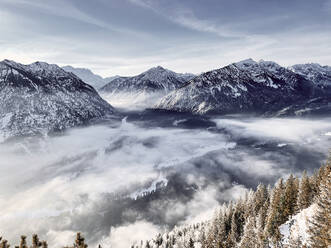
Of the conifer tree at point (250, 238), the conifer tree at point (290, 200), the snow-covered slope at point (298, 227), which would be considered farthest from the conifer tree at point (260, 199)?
the snow-covered slope at point (298, 227)

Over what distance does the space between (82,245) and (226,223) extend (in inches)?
3477

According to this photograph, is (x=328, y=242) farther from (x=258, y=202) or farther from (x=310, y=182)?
(x=258, y=202)

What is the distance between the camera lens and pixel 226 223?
94.3 metres

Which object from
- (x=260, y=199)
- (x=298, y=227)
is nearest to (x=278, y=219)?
(x=298, y=227)

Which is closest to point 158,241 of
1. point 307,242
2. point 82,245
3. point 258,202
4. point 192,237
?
point 192,237

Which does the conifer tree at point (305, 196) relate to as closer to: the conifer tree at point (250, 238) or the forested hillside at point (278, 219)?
the forested hillside at point (278, 219)

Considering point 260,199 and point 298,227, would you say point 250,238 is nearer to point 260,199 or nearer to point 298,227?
point 298,227

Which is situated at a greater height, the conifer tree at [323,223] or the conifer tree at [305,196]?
the conifer tree at [323,223]

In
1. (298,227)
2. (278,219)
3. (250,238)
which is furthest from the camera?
(250,238)

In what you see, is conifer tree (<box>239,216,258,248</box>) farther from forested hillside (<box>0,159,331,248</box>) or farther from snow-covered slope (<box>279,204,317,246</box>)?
snow-covered slope (<box>279,204,317,246</box>)

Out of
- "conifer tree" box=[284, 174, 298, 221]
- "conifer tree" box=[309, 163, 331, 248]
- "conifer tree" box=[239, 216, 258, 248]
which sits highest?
"conifer tree" box=[309, 163, 331, 248]

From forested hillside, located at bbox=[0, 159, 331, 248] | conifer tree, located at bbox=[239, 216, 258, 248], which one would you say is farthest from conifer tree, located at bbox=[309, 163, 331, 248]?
conifer tree, located at bbox=[239, 216, 258, 248]

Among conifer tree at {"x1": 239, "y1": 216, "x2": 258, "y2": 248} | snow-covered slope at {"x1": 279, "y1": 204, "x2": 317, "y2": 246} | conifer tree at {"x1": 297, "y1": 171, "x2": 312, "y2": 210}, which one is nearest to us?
snow-covered slope at {"x1": 279, "y1": 204, "x2": 317, "y2": 246}

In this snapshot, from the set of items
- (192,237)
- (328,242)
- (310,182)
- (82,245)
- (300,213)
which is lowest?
(192,237)
